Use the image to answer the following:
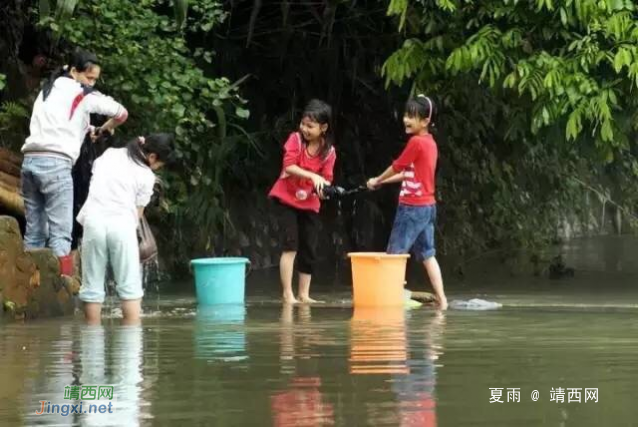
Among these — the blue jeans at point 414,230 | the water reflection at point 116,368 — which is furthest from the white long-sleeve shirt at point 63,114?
the blue jeans at point 414,230

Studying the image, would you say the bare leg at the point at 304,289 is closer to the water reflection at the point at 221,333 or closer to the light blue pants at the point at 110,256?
the water reflection at the point at 221,333

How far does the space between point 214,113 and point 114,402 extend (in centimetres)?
883

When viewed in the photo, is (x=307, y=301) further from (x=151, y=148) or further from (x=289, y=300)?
(x=151, y=148)

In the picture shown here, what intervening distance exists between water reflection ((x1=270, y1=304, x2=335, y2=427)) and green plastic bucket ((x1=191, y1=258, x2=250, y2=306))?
225cm

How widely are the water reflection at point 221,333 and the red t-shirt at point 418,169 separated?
1.61 meters

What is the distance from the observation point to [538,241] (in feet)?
57.0

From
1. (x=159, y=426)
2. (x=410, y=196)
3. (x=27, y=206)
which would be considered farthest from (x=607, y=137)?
(x=159, y=426)

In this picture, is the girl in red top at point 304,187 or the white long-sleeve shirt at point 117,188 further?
the girl in red top at point 304,187

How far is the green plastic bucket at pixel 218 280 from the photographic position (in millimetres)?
11172

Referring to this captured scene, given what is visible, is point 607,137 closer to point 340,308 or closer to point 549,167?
point 340,308

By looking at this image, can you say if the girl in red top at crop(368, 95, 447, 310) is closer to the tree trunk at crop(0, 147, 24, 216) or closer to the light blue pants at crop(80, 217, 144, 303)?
the light blue pants at crop(80, 217, 144, 303)

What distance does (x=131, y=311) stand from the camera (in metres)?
9.58

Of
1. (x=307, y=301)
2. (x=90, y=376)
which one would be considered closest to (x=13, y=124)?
(x=307, y=301)

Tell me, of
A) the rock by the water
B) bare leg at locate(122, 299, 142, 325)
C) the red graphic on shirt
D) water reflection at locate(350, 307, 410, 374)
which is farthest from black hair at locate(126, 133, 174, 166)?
water reflection at locate(350, 307, 410, 374)
